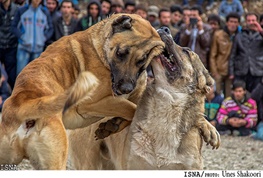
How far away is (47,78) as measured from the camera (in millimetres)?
7652

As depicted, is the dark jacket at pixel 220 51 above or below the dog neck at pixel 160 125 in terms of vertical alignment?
below

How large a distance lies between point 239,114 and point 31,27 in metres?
4.27

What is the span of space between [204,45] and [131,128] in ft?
24.8

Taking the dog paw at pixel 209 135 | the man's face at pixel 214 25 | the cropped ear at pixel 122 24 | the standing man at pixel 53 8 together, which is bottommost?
the man's face at pixel 214 25

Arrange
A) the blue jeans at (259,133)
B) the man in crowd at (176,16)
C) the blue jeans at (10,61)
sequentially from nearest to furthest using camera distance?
the blue jeans at (259,133) < the blue jeans at (10,61) < the man in crowd at (176,16)

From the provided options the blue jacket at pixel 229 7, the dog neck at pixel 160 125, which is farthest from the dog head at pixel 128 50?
the blue jacket at pixel 229 7

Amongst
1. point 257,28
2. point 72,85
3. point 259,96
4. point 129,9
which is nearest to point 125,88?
point 72,85

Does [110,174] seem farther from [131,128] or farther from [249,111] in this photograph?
[249,111]

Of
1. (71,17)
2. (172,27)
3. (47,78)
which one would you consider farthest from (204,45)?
(47,78)

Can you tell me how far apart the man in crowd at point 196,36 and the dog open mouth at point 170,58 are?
274 inches

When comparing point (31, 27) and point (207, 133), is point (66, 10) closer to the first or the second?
point (31, 27)

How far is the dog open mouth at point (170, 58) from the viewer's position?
27.2 feet

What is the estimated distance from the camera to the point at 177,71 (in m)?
8.34

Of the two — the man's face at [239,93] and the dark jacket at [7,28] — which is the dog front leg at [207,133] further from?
the dark jacket at [7,28]
